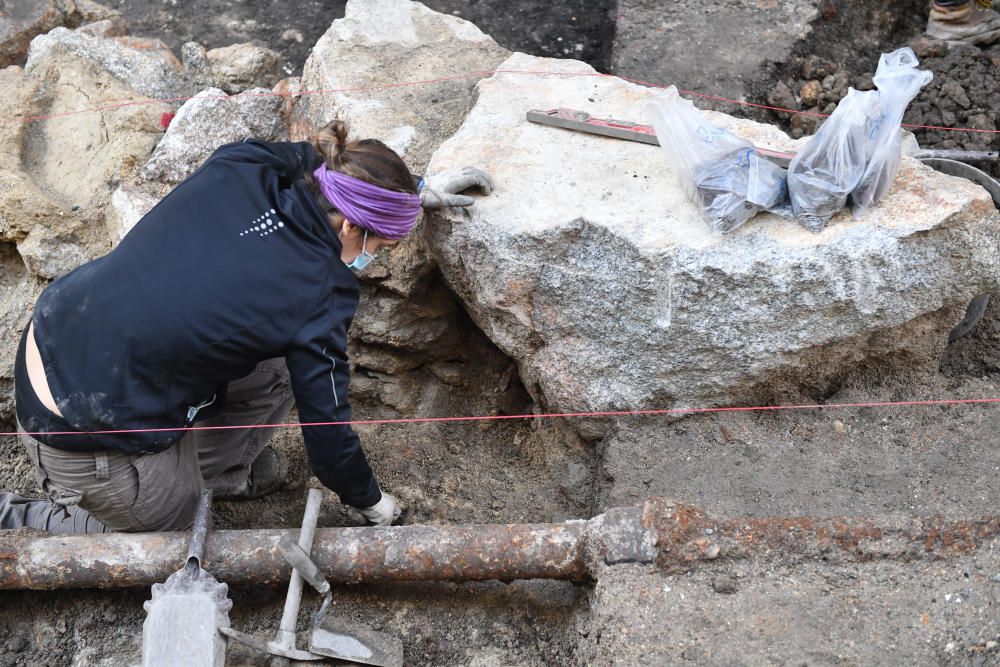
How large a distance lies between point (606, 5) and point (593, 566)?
3919mm

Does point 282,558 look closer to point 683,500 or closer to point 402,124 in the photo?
point 683,500

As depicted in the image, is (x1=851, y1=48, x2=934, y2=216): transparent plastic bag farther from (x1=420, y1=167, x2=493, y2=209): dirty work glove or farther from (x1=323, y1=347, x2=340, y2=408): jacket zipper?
(x1=323, y1=347, x2=340, y2=408): jacket zipper

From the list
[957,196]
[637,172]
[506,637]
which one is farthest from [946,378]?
[506,637]

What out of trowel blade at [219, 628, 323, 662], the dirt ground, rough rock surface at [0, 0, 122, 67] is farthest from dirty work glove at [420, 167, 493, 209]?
rough rock surface at [0, 0, 122, 67]

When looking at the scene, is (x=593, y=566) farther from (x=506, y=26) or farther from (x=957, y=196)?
(x=506, y=26)

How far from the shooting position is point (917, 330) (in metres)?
3.16

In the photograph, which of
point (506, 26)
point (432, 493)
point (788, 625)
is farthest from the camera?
point (506, 26)

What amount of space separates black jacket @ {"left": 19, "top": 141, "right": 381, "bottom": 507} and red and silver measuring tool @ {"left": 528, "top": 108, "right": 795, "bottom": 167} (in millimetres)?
1180

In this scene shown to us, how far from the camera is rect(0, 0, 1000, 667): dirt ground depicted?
2.53 metres

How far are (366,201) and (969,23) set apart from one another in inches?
147

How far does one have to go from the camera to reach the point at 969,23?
195 inches

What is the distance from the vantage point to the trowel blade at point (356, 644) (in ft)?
8.76

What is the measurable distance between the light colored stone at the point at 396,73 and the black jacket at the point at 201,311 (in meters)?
1.15

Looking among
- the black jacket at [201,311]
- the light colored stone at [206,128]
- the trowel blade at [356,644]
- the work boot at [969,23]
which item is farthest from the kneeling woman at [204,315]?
the work boot at [969,23]
